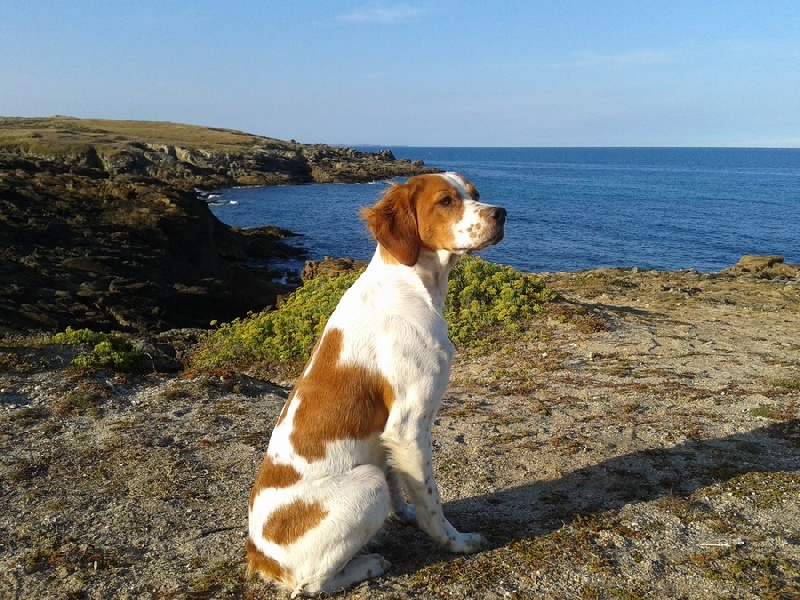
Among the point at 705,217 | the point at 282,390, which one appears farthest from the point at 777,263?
the point at 705,217

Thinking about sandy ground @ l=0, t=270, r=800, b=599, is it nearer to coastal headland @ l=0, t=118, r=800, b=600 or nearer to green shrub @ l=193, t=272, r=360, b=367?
coastal headland @ l=0, t=118, r=800, b=600

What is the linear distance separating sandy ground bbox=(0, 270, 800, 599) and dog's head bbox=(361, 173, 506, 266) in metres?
2.00

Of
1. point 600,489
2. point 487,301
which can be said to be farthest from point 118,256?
point 600,489

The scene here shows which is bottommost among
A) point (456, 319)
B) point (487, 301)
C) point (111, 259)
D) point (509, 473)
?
point (111, 259)

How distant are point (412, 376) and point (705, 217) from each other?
52230 millimetres

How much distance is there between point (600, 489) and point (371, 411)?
2.32 meters

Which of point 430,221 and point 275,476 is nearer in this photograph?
point 275,476

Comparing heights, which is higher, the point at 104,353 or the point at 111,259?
the point at 104,353

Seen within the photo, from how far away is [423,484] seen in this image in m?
3.83

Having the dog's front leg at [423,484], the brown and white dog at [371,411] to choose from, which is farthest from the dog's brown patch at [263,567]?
the dog's front leg at [423,484]

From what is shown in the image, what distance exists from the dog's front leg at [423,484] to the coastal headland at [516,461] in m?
0.11

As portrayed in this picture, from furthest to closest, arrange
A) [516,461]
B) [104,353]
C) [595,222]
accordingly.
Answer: [595,222] → [104,353] → [516,461]

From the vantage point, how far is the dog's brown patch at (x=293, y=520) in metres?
3.46

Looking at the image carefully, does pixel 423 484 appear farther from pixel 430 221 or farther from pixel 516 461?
pixel 516 461
